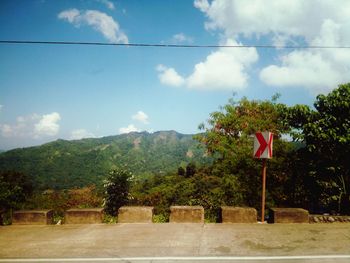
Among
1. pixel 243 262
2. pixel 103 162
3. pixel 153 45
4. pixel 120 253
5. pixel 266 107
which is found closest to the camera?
pixel 243 262

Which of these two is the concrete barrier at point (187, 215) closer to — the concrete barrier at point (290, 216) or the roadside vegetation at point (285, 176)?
the roadside vegetation at point (285, 176)

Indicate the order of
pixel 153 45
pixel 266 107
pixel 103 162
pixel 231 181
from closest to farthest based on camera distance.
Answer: pixel 153 45 < pixel 231 181 < pixel 266 107 < pixel 103 162

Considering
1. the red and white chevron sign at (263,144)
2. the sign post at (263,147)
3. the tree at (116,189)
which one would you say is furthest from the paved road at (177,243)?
the tree at (116,189)

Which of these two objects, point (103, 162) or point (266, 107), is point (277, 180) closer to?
point (266, 107)

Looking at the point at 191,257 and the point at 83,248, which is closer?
the point at 191,257

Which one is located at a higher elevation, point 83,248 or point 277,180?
point 277,180

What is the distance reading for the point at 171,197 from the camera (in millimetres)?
16781

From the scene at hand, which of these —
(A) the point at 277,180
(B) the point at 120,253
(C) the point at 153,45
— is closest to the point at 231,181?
(A) the point at 277,180

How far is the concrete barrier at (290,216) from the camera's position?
25.5 feet

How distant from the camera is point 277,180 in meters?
12.4

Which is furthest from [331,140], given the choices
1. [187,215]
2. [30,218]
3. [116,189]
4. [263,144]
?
[116,189]

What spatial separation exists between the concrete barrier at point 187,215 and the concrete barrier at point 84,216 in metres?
2.06

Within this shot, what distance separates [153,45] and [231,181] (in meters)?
6.67

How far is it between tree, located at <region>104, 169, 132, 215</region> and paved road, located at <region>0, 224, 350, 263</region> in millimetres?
8368
